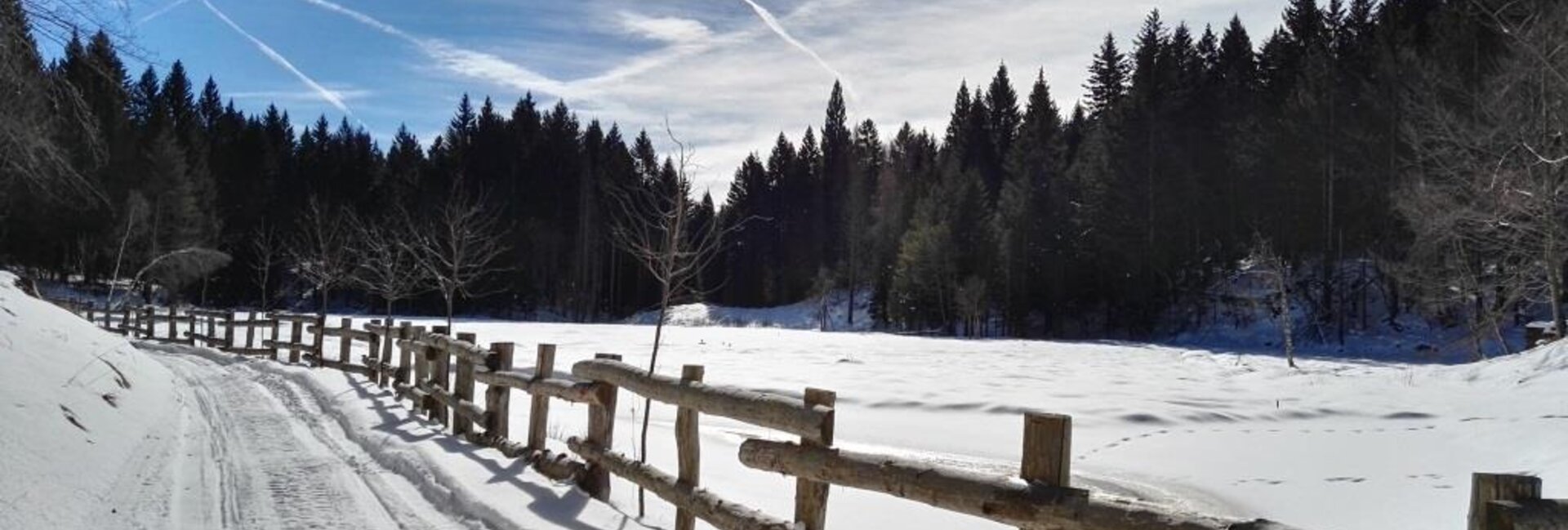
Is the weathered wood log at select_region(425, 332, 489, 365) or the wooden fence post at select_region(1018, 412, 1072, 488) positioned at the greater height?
the wooden fence post at select_region(1018, 412, 1072, 488)

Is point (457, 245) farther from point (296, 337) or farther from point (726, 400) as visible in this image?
point (726, 400)

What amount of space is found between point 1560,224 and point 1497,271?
949cm

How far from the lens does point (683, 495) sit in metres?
5.70

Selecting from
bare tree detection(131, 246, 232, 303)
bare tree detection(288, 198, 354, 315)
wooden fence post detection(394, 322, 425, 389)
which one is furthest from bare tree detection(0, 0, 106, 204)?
bare tree detection(131, 246, 232, 303)

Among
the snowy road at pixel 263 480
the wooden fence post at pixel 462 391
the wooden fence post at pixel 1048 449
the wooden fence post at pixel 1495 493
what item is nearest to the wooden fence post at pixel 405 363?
the snowy road at pixel 263 480

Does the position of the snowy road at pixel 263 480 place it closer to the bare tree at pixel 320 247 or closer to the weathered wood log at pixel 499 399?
the weathered wood log at pixel 499 399

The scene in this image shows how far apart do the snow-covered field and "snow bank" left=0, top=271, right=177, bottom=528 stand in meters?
0.03

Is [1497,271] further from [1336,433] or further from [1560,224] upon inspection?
[1336,433]

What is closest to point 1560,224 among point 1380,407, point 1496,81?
point 1496,81

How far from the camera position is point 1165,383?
21.6 meters

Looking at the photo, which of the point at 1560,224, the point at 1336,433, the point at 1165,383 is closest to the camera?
the point at 1336,433

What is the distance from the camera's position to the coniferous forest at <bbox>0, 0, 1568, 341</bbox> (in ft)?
129

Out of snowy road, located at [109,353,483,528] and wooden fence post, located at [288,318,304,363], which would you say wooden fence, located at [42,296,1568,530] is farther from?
wooden fence post, located at [288,318,304,363]

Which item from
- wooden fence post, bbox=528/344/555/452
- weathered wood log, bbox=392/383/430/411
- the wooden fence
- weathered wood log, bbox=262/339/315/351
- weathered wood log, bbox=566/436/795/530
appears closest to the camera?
the wooden fence
